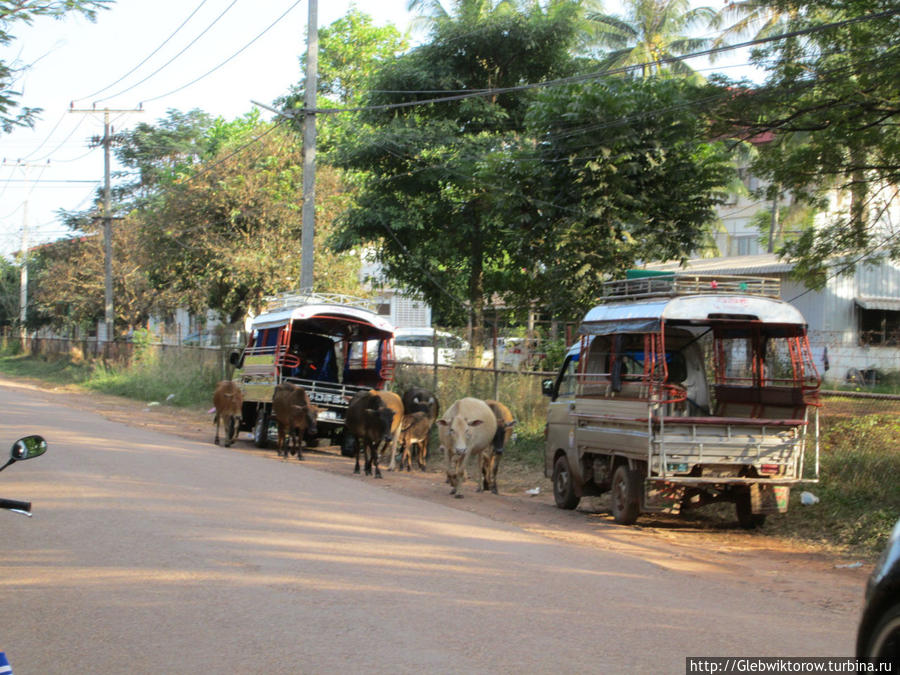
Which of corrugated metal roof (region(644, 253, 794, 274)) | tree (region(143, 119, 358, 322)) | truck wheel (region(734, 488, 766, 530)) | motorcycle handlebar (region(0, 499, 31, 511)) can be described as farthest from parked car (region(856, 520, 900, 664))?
tree (region(143, 119, 358, 322))

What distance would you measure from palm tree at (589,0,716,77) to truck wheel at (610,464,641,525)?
27.2 m

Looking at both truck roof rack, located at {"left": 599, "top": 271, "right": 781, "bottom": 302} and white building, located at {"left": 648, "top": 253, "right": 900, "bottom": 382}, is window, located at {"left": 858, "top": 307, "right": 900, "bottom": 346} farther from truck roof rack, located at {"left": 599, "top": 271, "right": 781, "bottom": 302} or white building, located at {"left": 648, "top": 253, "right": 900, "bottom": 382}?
truck roof rack, located at {"left": 599, "top": 271, "right": 781, "bottom": 302}

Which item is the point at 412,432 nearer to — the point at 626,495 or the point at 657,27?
the point at 626,495

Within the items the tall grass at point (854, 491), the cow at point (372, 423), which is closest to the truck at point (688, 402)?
the tall grass at point (854, 491)

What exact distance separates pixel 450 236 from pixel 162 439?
10773mm

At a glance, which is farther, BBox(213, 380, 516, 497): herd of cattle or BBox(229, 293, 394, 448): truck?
BBox(229, 293, 394, 448): truck

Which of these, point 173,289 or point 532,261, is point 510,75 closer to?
point 532,261

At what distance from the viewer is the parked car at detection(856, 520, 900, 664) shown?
375cm

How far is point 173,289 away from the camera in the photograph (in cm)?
4228

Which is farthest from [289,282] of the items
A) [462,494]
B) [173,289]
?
[462,494]

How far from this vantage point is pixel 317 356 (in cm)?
2189

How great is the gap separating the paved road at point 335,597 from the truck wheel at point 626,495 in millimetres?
1523

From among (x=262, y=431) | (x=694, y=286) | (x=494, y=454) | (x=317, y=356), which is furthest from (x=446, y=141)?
(x=694, y=286)

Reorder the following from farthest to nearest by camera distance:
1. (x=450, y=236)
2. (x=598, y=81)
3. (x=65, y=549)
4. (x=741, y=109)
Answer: (x=450, y=236) → (x=598, y=81) → (x=741, y=109) → (x=65, y=549)
